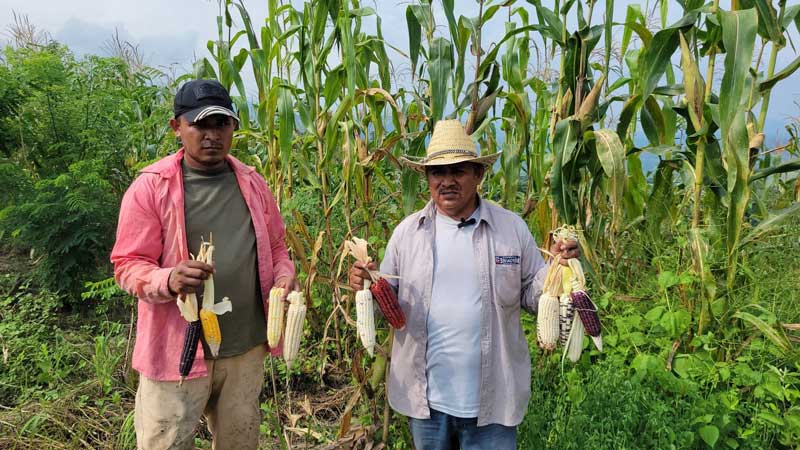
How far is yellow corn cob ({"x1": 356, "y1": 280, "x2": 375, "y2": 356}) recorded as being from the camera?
2.25 metres

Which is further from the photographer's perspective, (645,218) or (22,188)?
(22,188)

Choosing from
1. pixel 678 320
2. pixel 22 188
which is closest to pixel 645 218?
pixel 678 320

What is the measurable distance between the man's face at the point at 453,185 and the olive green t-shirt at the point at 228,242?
0.88 meters

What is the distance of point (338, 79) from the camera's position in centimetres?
339

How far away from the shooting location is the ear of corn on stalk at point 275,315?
2.27 meters

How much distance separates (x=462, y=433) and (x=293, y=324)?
0.88 meters

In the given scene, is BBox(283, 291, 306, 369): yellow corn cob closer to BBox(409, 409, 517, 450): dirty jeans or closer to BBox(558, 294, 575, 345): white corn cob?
BBox(409, 409, 517, 450): dirty jeans

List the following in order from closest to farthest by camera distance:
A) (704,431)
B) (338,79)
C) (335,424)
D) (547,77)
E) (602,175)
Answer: (704,431) → (602,175) → (338,79) → (335,424) → (547,77)

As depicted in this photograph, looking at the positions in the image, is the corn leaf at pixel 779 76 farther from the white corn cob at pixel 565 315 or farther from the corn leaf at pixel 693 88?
the white corn cob at pixel 565 315

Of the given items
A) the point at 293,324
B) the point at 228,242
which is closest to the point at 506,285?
the point at 293,324

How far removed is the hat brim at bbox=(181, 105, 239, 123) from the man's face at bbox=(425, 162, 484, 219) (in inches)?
35.7

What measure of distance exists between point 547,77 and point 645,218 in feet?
5.56

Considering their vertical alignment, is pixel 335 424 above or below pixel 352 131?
below

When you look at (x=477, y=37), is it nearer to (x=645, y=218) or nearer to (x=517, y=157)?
(x=517, y=157)
